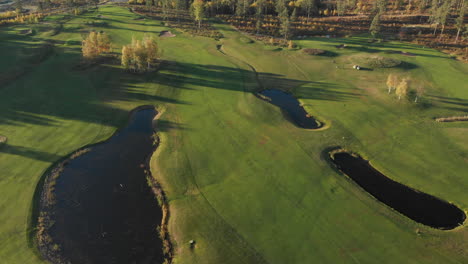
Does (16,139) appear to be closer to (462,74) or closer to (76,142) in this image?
(76,142)

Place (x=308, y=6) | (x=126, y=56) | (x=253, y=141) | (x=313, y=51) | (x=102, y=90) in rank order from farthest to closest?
(x=308, y=6) < (x=313, y=51) < (x=126, y=56) < (x=102, y=90) < (x=253, y=141)

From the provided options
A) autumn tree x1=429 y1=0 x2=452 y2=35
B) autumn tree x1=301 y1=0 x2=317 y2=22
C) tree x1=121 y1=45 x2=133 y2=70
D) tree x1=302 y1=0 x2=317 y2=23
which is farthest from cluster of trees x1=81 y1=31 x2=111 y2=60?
autumn tree x1=429 y1=0 x2=452 y2=35

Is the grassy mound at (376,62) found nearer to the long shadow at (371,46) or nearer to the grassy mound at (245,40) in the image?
the long shadow at (371,46)

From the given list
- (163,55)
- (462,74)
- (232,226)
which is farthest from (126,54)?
(462,74)

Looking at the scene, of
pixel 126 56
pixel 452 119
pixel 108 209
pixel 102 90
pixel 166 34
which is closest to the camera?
pixel 108 209

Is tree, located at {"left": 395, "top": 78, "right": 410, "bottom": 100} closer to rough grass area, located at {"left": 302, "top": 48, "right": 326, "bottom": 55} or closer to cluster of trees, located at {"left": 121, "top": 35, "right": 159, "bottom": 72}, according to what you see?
rough grass area, located at {"left": 302, "top": 48, "right": 326, "bottom": 55}

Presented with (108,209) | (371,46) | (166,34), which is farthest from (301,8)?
(108,209)

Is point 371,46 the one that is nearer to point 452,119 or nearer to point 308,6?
point 308,6
